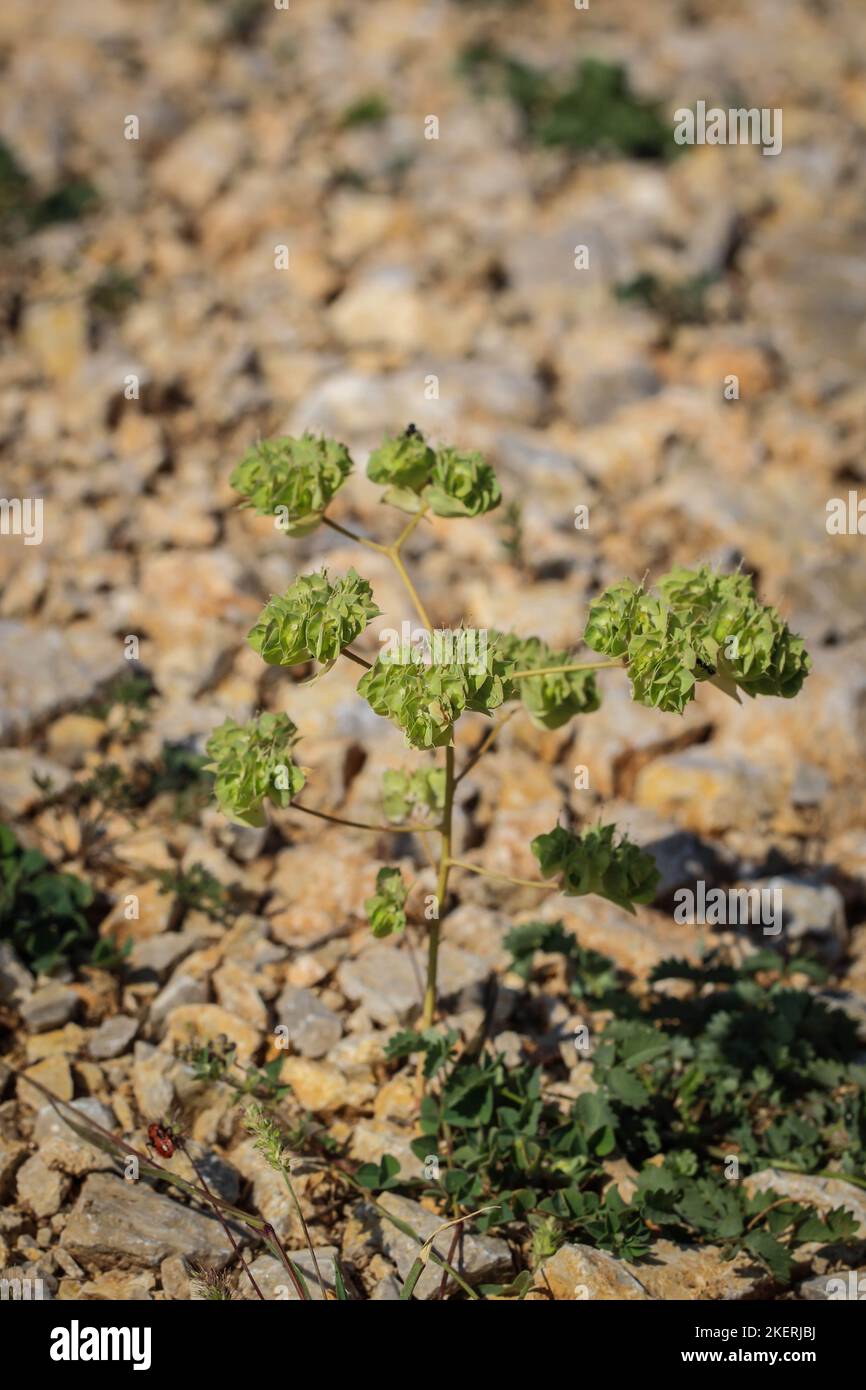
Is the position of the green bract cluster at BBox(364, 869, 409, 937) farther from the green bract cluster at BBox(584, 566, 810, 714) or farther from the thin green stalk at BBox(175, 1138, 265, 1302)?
the green bract cluster at BBox(584, 566, 810, 714)

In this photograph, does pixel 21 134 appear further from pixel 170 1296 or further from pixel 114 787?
pixel 170 1296

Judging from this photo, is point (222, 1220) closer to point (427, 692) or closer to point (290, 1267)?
point (290, 1267)

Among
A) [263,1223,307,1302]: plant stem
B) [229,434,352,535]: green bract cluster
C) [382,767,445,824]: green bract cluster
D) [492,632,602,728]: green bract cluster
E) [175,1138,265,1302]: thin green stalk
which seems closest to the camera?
[263,1223,307,1302]: plant stem

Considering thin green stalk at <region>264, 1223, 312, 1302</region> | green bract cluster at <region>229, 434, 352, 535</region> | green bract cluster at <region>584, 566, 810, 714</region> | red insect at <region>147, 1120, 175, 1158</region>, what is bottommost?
thin green stalk at <region>264, 1223, 312, 1302</region>

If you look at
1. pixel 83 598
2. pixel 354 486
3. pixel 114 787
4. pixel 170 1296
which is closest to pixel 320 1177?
pixel 170 1296

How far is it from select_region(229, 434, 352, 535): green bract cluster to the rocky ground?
1.90 m

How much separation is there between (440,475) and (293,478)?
47cm

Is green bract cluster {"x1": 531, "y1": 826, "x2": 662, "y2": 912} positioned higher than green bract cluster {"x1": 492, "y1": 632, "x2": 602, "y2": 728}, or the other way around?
green bract cluster {"x1": 492, "y1": 632, "x2": 602, "y2": 728}

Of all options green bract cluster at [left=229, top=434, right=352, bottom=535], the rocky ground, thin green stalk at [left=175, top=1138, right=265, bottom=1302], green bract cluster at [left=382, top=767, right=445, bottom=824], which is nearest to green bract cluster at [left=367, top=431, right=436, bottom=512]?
green bract cluster at [left=229, top=434, right=352, bottom=535]

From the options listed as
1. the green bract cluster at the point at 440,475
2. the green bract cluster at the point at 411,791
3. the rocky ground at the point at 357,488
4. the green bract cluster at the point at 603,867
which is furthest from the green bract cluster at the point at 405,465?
the rocky ground at the point at 357,488

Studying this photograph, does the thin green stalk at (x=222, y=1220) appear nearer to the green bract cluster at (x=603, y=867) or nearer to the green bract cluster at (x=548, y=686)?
the green bract cluster at (x=603, y=867)

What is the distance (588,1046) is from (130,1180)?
1.76 metres

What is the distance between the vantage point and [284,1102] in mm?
4414

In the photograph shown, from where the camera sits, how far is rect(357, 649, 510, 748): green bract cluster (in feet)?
10.5
